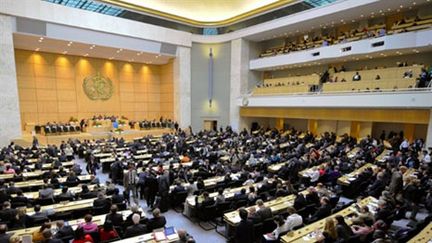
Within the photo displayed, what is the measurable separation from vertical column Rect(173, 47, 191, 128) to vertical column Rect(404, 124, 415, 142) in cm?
1825

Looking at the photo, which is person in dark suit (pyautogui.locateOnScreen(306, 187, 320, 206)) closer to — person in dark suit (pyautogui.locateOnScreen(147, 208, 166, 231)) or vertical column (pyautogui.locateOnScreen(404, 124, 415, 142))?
person in dark suit (pyautogui.locateOnScreen(147, 208, 166, 231))

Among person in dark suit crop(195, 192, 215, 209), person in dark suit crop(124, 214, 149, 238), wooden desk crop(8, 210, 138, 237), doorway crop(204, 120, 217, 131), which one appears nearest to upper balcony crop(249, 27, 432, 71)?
doorway crop(204, 120, 217, 131)

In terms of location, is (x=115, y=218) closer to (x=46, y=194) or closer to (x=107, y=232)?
(x=107, y=232)

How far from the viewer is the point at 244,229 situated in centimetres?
596

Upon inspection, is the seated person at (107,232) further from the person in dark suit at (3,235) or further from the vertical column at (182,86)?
the vertical column at (182,86)

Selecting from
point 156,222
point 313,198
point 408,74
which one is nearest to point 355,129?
point 408,74

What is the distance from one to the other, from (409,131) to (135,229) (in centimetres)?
2068

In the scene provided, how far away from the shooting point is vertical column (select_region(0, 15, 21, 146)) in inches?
693

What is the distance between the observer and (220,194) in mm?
7828

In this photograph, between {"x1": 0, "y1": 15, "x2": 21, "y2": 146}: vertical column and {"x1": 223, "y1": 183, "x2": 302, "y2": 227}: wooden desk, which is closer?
{"x1": 223, "y1": 183, "x2": 302, "y2": 227}: wooden desk

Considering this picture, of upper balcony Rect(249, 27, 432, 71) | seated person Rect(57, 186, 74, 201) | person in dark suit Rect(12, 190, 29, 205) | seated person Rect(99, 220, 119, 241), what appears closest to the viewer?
seated person Rect(99, 220, 119, 241)

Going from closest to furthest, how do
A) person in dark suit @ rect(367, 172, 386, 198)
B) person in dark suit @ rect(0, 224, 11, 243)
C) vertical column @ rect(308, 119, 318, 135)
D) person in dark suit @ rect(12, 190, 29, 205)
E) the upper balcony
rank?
person in dark suit @ rect(0, 224, 11, 243)
person in dark suit @ rect(12, 190, 29, 205)
person in dark suit @ rect(367, 172, 386, 198)
the upper balcony
vertical column @ rect(308, 119, 318, 135)

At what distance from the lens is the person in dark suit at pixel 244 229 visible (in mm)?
5957

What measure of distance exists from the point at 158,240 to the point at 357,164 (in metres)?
9.52
